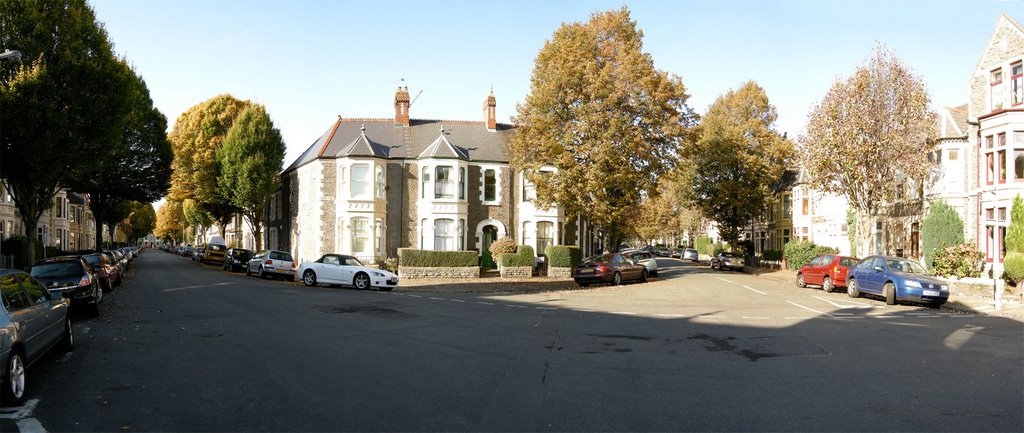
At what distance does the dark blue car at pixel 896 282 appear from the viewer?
19156mm

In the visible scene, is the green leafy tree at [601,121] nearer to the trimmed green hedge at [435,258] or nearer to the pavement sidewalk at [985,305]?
the trimmed green hedge at [435,258]

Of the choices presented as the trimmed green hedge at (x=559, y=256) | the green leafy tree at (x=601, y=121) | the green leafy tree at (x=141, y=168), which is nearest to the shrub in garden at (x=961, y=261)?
the green leafy tree at (x=601, y=121)

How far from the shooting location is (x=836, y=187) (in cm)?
3070

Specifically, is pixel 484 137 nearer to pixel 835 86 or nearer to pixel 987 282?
pixel 835 86

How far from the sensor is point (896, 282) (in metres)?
19.8

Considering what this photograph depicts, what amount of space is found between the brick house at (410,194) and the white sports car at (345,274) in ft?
31.6

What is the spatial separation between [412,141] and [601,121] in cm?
1361

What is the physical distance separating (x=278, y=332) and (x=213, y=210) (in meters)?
43.6

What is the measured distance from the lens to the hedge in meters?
38.4

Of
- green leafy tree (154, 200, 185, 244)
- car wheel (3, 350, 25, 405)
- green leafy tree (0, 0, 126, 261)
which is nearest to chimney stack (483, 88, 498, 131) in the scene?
green leafy tree (0, 0, 126, 261)

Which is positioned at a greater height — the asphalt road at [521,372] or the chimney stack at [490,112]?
the chimney stack at [490,112]

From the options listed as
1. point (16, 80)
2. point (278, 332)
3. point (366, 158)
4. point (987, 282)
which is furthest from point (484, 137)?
point (278, 332)

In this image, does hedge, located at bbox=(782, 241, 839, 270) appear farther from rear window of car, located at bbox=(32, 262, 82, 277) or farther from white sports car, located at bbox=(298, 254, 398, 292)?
rear window of car, located at bbox=(32, 262, 82, 277)

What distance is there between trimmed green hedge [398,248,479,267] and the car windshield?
1804 cm
